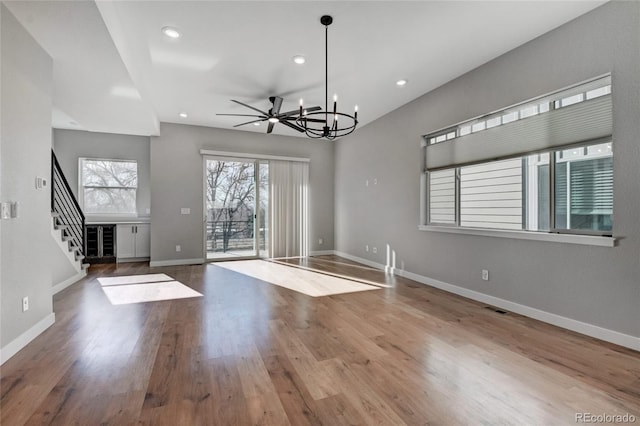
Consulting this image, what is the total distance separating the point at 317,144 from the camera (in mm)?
7551

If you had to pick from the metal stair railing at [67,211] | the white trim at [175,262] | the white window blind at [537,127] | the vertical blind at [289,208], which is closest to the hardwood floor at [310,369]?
the white window blind at [537,127]

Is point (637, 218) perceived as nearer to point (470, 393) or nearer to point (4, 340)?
point (470, 393)

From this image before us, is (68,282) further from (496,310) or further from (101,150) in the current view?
(496,310)

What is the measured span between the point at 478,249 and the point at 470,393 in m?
2.36

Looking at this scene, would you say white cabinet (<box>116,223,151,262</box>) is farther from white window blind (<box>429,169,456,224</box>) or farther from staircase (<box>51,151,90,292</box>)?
white window blind (<box>429,169,456,224</box>)

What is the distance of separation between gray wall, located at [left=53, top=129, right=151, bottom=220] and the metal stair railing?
46.6 inches

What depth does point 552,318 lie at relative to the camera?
9.88 ft

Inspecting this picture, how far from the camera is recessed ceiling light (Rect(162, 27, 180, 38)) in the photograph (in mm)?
3006

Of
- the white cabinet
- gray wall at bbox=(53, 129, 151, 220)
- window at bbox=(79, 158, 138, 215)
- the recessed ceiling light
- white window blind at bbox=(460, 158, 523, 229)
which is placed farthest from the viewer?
window at bbox=(79, 158, 138, 215)

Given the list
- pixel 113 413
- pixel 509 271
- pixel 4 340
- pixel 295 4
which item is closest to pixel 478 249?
pixel 509 271

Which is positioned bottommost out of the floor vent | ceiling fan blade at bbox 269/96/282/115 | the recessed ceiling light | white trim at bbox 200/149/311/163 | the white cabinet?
the floor vent

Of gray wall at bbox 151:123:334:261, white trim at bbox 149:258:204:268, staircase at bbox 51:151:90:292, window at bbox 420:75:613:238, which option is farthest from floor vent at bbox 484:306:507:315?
staircase at bbox 51:151:90:292

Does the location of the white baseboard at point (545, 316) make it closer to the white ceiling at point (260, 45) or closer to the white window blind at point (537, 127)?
the white window blind at point (537, 127)

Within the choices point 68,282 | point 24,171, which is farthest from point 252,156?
point 24,171
